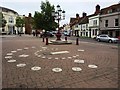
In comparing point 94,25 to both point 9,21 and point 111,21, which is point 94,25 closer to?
point 111,21

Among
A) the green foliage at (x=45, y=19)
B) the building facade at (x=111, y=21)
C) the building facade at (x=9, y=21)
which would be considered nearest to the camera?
the building facade at (x=111, y=21)

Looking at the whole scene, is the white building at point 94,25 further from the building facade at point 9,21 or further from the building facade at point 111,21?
the building facade at point 9,21

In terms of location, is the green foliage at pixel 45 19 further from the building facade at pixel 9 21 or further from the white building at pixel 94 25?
the building facade at pixel 9 21

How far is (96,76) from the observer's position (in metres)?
7.11

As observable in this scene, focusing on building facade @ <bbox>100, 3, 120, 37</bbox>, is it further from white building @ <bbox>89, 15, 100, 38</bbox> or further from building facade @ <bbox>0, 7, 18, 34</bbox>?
building facade @ <bbox>0, 7, 18, 34</bbox>

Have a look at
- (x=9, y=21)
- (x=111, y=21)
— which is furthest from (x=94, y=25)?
(x=9, y=21)

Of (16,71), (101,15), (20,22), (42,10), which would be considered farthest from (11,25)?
(16,71)

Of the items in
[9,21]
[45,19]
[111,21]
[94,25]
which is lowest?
[94,25]

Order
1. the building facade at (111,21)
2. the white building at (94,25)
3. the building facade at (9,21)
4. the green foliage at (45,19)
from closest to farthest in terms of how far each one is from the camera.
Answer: the building facade at (111,21), the green foliage at (45,19), the white building at (94,25), the building facade at (9,21)

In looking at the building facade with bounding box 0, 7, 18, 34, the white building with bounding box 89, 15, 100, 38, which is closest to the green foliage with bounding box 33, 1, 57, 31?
the white building with bounding box 89, 15, 100, 38

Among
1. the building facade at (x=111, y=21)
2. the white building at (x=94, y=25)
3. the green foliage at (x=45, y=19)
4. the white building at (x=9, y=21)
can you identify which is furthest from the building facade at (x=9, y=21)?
the building facade at (x=111, y=21)

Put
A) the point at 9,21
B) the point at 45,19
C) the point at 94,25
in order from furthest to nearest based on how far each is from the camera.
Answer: the point at 9,21 → the point at 94,25 → the point at 45,19

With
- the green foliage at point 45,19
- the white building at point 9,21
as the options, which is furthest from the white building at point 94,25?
the white building at point 9,21

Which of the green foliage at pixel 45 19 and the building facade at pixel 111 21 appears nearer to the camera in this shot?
the building facade at pixel 111 21
